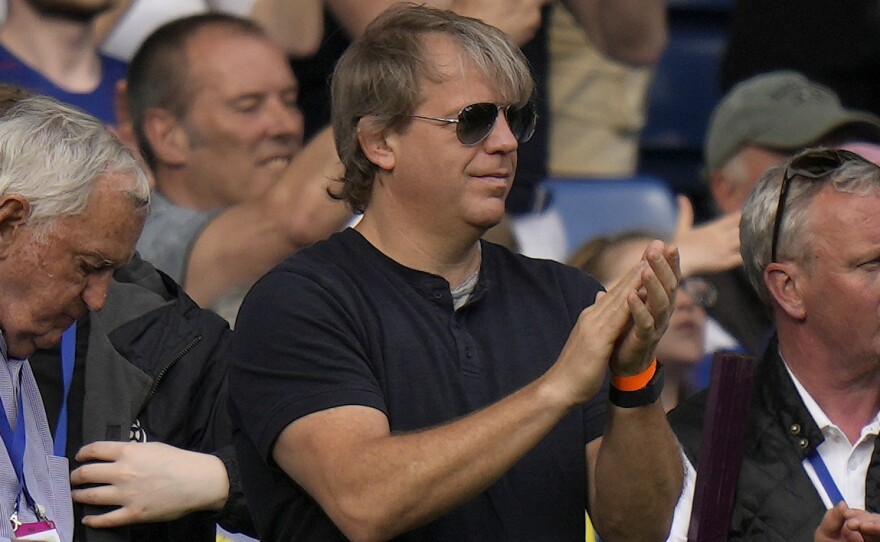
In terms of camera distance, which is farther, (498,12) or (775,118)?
(775,118)

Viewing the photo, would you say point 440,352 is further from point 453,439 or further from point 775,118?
point 775,118

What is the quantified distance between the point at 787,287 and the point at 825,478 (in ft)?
1.23

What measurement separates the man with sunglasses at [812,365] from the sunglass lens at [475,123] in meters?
0.68

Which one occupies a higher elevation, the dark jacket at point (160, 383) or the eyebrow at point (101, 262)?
the eyebrow at point (101, 262)

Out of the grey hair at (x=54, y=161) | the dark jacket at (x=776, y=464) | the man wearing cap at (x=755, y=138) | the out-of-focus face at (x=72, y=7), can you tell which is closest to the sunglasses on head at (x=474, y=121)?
the grey hair at (x=54, y=161)

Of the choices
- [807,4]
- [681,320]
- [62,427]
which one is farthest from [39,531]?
Answer: [807,4]

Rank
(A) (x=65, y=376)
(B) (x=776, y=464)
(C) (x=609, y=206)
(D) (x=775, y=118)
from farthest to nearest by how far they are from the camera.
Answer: (C) (x=609, y=206)
(D) (x=775, y=118)
(B) (x=776, y=464)
(A) (x=65, y=376)

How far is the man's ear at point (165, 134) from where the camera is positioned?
13.7 feet

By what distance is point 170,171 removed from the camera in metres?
4.20

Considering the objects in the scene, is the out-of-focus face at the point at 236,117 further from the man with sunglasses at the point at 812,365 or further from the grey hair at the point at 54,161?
the man with sunglasses at the point at 812,365

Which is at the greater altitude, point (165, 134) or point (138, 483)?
point (138, 483)

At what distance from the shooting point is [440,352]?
8.41ft

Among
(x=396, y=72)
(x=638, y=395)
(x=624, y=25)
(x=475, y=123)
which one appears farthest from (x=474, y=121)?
(x=624, y=25)

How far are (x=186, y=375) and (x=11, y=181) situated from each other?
1.78 ft
